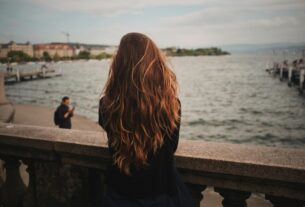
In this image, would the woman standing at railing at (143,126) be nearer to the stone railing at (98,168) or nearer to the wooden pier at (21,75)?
the stone railing at (98,168)

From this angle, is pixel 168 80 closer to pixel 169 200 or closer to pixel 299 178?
pixel 169 200

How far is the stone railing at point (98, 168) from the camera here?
6.08 feet

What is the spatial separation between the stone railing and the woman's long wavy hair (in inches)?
14.4

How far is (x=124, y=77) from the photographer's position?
183cm

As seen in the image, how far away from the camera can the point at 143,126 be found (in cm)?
179

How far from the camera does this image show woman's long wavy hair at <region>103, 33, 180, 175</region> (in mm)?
1778

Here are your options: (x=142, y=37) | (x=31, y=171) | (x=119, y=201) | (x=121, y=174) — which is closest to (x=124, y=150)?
(x=121, y=174)

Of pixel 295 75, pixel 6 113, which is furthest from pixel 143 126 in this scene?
pixel 295 75

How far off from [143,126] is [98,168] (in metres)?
0.80

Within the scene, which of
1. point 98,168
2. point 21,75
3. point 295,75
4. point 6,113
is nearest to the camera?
point 98,168

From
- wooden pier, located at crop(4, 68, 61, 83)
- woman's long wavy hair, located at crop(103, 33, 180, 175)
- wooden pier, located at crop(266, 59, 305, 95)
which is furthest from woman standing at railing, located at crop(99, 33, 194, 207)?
wooden pier, located at crop(4, 68, 61, 83)

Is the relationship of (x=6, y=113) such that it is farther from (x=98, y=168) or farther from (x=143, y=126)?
(x=143, y=126)

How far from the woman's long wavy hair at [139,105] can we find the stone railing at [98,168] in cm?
37

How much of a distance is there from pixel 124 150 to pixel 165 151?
24 centimetres
